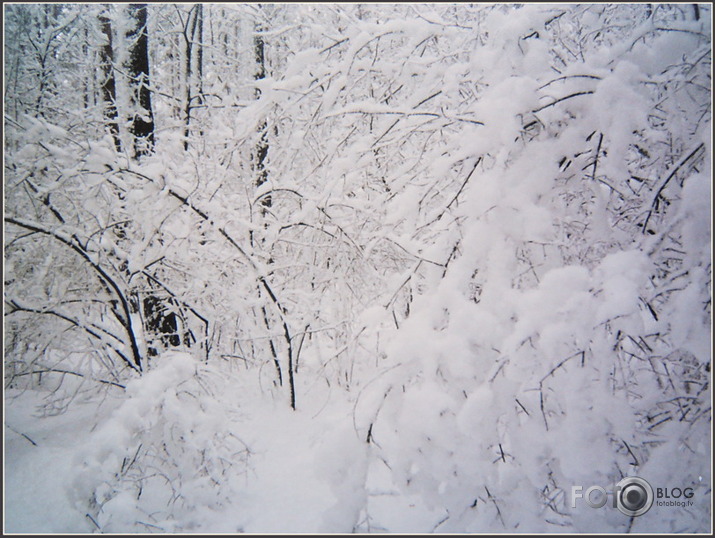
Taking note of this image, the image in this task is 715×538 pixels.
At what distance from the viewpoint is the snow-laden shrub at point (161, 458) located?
2330 millimetres

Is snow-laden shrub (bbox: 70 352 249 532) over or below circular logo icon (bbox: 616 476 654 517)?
below

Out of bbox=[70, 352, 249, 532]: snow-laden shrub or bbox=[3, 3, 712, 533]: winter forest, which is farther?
bbox=[70, 352, 249, 532]: snow-laden shrub

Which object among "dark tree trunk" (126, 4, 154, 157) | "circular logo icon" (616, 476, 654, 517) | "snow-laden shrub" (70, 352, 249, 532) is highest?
"dark tree trunk" (126, 4, 154, 157)

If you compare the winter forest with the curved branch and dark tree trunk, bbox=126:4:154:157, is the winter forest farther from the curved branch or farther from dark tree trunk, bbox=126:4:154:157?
dark tree trunk, bbox=126:4:154:157

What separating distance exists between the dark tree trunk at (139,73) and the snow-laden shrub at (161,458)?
10.6ft

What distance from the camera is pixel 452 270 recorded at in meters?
1.42

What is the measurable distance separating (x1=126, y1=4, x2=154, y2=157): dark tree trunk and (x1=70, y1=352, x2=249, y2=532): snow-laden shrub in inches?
127

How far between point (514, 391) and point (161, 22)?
26.3ft

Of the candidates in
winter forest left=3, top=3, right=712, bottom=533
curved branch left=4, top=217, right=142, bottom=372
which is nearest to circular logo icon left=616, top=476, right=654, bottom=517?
winter forest left=3, top=3, right=712, bottom=533

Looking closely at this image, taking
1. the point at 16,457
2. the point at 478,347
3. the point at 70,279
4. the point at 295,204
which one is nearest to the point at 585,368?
the point at 478,347

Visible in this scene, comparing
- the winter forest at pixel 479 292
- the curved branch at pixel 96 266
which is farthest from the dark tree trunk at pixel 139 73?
the curved branch at pixel 96 266

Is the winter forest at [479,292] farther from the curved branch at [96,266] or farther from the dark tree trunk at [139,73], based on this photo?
the dark tree trunk at [139,73]

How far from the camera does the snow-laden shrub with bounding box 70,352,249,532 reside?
7.64 feet

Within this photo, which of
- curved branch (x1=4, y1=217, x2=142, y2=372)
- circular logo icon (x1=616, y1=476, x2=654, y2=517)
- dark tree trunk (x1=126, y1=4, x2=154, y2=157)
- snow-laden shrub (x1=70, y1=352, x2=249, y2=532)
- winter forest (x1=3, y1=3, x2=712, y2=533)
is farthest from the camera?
dark tree trunk (x1=126, y1=4, x2=154, y2=157)
